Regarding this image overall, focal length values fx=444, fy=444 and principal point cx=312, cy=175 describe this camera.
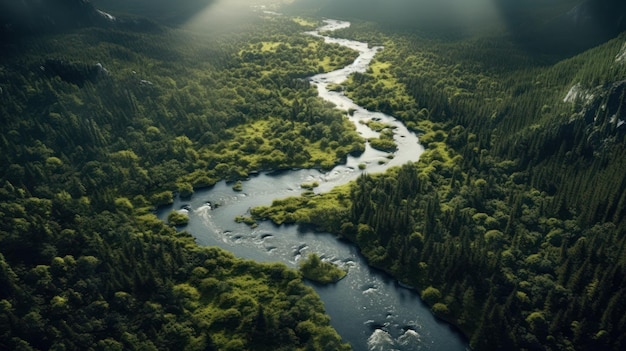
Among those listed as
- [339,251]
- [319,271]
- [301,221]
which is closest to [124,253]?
[301,221]

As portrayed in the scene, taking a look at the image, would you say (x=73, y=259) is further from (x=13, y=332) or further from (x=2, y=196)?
(x=2, y=196)

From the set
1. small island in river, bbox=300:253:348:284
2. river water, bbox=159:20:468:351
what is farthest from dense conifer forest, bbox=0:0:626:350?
small island in river, bbox=300:253:348:284

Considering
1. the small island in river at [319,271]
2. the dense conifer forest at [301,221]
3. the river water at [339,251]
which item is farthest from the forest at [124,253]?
the river water at [339,251]

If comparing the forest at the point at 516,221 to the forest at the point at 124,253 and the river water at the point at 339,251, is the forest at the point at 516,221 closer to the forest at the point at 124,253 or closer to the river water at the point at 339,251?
the river water at the point at 339,251

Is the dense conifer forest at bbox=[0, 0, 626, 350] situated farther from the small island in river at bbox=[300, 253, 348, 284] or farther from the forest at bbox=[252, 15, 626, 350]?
the small island in river at bbox=[300, 253, 348, 284]

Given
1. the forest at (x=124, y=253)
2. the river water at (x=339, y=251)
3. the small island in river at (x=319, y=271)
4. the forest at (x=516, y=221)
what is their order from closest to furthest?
the forest at (x=124, y=253), the forest at (x=516, y=221), the river water at (x=339, y=251), the small island in river at (x=319, y=271)

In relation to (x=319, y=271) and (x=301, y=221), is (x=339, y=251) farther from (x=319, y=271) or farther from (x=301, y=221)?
(x=301, y=221)

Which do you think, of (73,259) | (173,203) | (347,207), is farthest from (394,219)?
(73,259)
